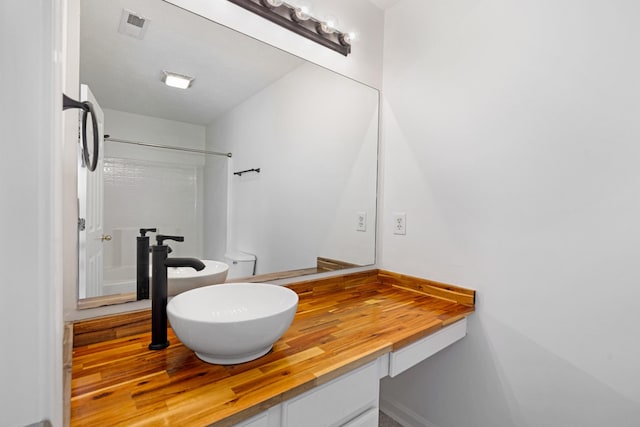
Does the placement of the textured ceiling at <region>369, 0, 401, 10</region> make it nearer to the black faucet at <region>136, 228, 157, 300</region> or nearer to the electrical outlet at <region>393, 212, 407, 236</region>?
the electrical outlet at <region>393, 212, 407, 236</region>

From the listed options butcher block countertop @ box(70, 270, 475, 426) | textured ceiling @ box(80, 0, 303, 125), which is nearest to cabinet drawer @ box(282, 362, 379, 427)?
butcher block countertop @ box(70, 270, 475, 426)

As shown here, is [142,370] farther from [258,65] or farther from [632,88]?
[632,88]

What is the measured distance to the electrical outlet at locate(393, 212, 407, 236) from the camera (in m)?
1.75

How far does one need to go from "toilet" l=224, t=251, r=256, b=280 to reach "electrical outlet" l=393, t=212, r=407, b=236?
843 mm

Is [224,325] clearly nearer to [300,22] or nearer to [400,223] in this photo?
[400,223]

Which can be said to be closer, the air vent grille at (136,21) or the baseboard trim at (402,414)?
the air vent grille at (136,21)

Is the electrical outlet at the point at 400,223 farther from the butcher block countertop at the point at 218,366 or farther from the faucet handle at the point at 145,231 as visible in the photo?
the faucet handle at the point at 145,231

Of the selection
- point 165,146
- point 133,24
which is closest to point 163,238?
point 165,146

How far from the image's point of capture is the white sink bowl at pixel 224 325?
2.62 ft

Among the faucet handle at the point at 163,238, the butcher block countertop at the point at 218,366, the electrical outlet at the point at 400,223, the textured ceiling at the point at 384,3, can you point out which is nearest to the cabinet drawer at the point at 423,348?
the butcher block countertop at the point at 218,366

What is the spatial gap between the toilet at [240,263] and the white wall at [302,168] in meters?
0.03

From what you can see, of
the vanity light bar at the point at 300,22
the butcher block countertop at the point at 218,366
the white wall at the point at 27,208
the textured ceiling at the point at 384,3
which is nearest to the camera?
the white wall at the point at 27,208

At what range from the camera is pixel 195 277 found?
3.89ft

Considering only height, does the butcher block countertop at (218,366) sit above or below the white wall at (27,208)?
below
